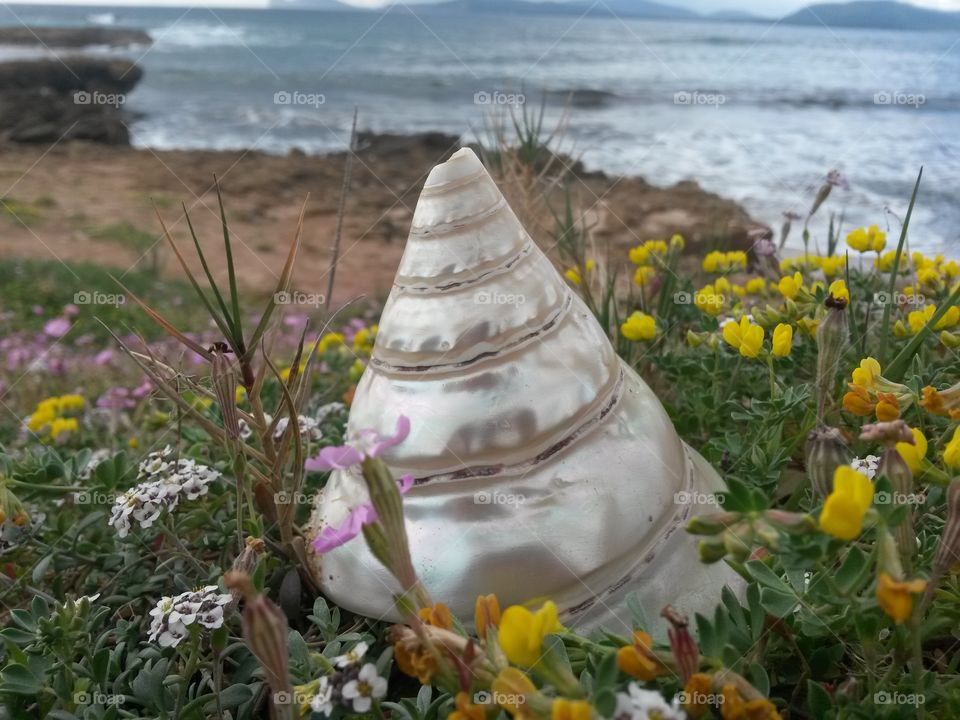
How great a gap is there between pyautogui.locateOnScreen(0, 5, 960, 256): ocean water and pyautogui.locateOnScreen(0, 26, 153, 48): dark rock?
220 cm

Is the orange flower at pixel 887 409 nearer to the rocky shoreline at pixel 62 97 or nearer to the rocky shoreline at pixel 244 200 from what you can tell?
the rocky shoreline at pixel 244 200

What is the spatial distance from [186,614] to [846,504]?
0.81 meters

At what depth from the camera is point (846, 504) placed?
28.0 inches

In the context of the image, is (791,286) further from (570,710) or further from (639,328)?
(570,710)

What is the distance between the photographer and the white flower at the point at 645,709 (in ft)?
2.42

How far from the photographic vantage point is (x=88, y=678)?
123cm

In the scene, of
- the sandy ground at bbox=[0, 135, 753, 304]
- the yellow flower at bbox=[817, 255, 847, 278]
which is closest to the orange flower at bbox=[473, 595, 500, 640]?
the yellow flower at bbox=[817, 255, 847, 278]

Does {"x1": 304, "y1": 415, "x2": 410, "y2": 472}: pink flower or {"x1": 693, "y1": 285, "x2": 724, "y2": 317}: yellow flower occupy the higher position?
{"x1": 304, "y1": 415, "x2": 410, "y2": 472}: pink flower

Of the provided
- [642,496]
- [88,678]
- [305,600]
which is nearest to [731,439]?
[642,496]

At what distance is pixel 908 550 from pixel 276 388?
67.4 inches

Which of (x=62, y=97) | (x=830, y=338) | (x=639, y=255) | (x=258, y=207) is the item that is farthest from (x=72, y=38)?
(x=830, y=338)

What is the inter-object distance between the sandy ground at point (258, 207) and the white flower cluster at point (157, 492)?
3890mm

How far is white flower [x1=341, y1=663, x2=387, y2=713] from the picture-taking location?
83 centimetres

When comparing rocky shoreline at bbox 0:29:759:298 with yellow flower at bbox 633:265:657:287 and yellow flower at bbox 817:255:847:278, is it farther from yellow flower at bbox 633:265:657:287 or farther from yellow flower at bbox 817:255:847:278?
yellow flower at bbox 817:255:847:278
